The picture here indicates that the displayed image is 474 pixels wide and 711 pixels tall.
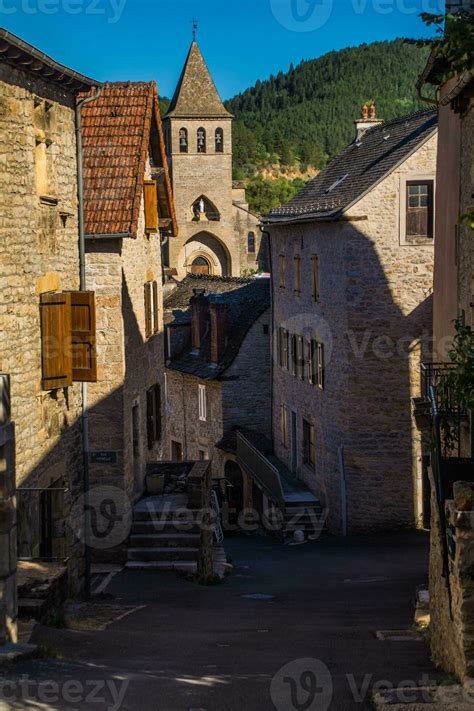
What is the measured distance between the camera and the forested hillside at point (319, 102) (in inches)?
5074

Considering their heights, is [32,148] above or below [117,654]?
above

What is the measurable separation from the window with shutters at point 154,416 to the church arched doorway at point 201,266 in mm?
61844

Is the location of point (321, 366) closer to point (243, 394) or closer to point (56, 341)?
point (243, 394)

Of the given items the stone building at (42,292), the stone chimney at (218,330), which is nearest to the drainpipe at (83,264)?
the stone building at (42,292)

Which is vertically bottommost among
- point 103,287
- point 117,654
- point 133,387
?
point 117,654

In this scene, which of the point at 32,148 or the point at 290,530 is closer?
the point at 32,148

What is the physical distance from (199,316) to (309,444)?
8697 mm

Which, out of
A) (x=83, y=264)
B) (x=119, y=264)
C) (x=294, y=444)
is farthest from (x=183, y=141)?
(x=83, y=264)

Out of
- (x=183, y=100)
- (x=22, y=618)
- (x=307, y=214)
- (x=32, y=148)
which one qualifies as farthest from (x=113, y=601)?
(x=183, y=100)

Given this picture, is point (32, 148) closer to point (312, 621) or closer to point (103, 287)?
point (103, 287)

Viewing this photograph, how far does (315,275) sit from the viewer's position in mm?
28953

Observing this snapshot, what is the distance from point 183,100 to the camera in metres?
81.1

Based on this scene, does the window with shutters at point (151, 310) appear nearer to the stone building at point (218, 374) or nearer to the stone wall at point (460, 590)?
the stone building at point (218, 374)

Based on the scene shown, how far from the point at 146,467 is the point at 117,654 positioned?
11.0 m
